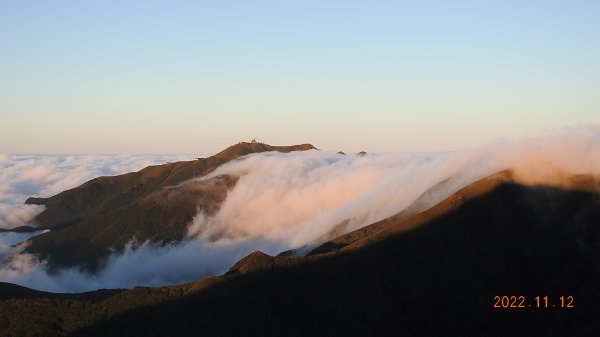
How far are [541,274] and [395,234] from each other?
31355mm

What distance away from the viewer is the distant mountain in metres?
142

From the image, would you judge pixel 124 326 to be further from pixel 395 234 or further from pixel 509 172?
pixel 509 172

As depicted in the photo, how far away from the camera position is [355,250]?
Result: 16025 centimetres

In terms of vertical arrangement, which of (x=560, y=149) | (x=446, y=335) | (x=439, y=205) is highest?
(x=560, y=149)

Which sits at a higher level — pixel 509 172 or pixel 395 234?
pixel 509 172

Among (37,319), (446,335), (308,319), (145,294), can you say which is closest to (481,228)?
(446,335)

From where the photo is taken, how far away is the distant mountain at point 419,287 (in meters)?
142

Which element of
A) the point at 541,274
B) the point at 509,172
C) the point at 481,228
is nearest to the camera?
the point at 541,274

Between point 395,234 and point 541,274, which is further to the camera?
point 395,234

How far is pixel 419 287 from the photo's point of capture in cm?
14912
